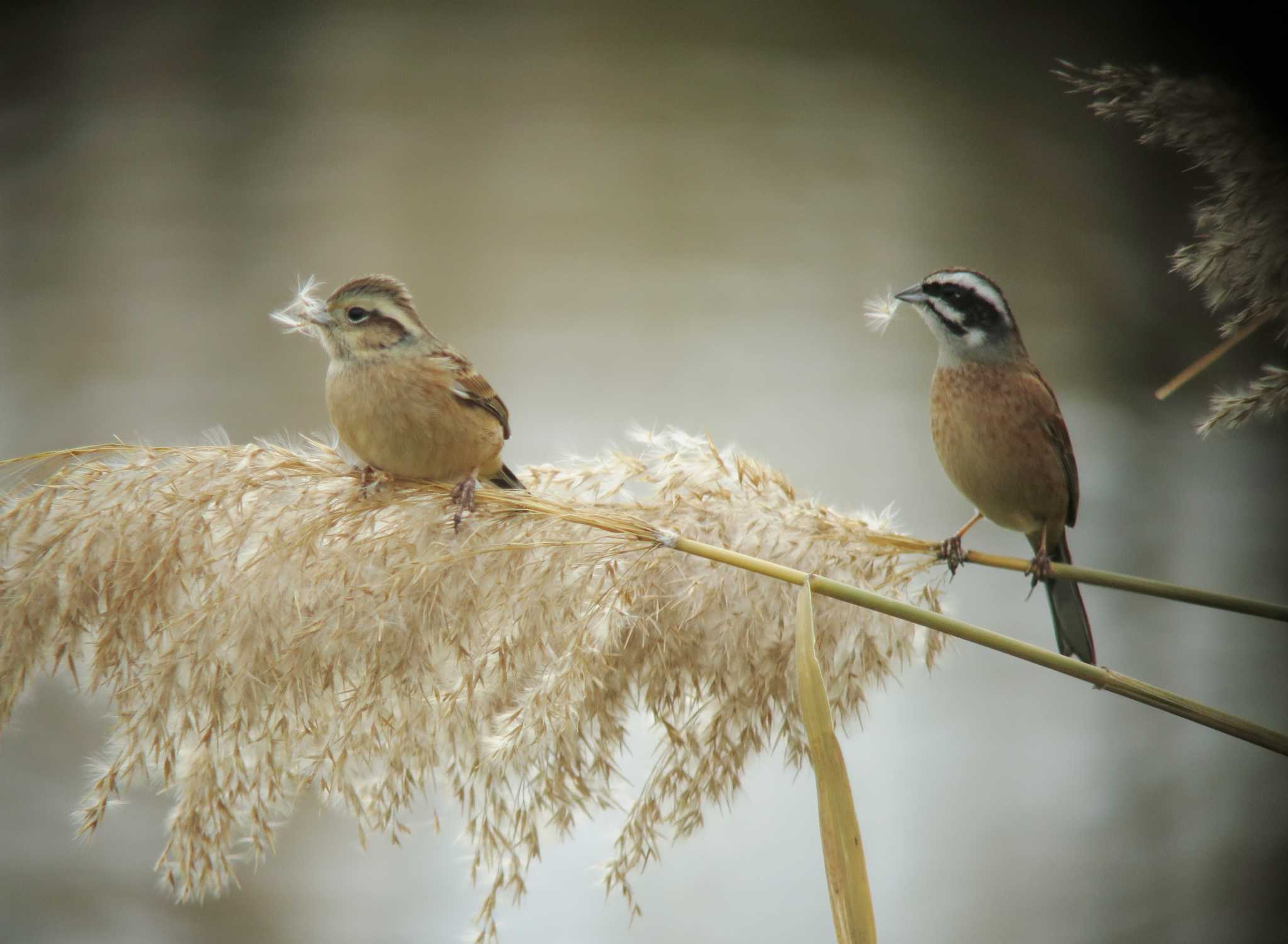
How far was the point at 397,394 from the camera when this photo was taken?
93 cm

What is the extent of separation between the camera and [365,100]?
1794 mm

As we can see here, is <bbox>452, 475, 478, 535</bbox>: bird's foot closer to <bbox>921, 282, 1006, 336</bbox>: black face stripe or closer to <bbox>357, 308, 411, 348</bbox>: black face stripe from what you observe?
<bbox>357, 308, 411, 348</bbox>: black face stripe

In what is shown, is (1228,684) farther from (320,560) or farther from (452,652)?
(320,560)

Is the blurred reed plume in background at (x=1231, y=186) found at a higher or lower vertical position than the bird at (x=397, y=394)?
higher

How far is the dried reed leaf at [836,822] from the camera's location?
19.3 inches

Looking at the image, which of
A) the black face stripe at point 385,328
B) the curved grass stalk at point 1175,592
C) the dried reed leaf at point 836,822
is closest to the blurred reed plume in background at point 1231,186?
the curved grass stalk at point 1175,592

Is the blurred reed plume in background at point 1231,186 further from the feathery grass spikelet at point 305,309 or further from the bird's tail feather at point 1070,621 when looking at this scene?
the feathery grass spikelet at point 305,309

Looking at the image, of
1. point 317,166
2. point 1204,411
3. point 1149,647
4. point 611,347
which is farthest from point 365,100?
point 1149,647

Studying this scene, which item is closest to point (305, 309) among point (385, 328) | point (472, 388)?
point (385, 328)

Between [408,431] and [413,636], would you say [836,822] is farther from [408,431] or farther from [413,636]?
[408,431]

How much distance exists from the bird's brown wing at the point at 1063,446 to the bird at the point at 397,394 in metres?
0.57

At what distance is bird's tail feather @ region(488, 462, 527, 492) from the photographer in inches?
41.1

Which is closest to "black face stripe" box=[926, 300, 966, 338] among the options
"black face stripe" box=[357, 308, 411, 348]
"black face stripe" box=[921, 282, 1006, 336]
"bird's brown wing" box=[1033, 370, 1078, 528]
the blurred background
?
"black face stripe" box=[921, 282, 1006, 336]

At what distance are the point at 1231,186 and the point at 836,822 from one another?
52 cm
